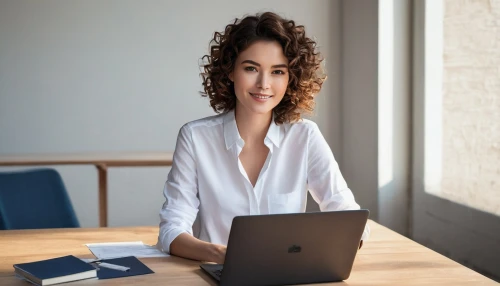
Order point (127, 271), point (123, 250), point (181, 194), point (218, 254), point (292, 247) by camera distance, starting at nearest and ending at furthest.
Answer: point (292, 247)
point (127, 271)
point (218, 254)
point (123, 250)
point (181, 194)

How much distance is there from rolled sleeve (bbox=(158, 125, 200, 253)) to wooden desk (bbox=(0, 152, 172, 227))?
7.10 feet

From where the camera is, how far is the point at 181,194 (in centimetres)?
236

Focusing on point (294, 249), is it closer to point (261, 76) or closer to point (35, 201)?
point (261, 76)

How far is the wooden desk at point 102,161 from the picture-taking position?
4535 mm

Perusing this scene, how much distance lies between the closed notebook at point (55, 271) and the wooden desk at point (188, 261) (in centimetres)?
2

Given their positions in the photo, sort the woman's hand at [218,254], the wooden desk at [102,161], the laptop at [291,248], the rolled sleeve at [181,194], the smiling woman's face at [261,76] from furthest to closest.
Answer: the wooden desk at [102,161] < the smiling woman's face at [261,76] < the rolled sleeve at [181,194] < the woman's hand at [218,254] < the laptop at [291,248]

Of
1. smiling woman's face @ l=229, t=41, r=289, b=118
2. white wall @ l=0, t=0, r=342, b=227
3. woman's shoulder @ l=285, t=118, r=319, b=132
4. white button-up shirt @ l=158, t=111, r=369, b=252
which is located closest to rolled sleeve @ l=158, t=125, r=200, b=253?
white button-up shirt @ l=158, t=111, r=369, b=252

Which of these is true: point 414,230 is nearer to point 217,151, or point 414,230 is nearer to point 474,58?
point 474,58

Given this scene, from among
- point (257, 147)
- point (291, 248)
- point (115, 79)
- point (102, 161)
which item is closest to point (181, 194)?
point (257, 147)

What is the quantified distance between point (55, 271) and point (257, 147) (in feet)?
2.82

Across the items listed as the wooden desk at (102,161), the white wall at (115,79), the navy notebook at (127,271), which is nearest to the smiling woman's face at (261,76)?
the navy notebook at (127,271)

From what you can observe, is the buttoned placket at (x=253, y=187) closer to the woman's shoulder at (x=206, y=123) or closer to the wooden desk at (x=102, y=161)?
the woman's shoulder at (x=206, y=123)

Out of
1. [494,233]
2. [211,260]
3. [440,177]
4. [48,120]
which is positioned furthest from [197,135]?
[48,120]

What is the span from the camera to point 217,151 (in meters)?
2.45
